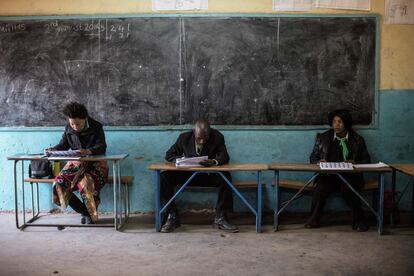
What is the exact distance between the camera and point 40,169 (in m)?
5.02

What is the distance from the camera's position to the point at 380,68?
17.7 ft

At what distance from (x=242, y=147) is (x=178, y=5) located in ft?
5.80

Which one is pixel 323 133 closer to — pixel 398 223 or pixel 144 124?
pixel 398 223

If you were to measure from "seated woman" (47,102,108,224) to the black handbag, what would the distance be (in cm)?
18

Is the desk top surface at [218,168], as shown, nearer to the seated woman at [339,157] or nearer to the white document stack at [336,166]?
the white document stack at [336,166]

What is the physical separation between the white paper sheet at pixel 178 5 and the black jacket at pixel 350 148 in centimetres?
197

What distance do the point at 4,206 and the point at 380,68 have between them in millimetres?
4675

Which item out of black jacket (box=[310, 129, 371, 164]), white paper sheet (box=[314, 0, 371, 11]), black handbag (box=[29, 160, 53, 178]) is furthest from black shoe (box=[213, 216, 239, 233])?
white paper sheet (box=[314, 0, 371, 11])

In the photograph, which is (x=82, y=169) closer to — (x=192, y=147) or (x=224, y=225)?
(x=192, y=147)

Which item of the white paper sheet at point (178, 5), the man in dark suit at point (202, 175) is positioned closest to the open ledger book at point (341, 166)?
the man in dark suit at point (202, 175)

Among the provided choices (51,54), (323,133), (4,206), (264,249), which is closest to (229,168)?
(264,249)

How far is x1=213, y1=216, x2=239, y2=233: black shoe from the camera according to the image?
478 cm

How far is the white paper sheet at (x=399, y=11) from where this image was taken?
17.6 feet

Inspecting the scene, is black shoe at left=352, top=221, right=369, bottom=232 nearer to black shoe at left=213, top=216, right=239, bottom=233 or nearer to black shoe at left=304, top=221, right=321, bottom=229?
black shoe at left=304, top=221, right=321, bottom=229
